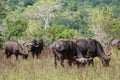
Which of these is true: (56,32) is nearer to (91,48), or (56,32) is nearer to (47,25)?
(47,25)

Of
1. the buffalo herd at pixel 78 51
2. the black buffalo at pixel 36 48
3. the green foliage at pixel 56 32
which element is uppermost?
the buffalo herd at pixel 78 51

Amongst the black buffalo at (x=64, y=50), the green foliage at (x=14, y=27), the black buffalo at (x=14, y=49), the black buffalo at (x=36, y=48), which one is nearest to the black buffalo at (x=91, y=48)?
the black buffalo at (x=64, y=50)

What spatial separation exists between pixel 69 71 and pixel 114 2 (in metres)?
163

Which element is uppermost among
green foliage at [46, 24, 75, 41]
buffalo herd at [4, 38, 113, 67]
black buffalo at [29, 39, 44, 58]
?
buffalo herd at [4, 38, 113, 67]

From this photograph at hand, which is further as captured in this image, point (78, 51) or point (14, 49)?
point (14, 49)

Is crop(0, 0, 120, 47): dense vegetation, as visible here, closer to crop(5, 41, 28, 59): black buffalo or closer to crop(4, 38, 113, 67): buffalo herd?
crop(5, 41, 28, 59): black buffalo

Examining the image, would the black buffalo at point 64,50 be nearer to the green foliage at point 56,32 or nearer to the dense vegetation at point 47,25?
the dense vegetation at point 47,25

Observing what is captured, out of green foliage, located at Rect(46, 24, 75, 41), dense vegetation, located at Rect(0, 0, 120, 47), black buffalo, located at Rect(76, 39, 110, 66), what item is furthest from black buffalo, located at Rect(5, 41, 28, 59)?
green foliage, located at Rect(46, 24, 75, 41)

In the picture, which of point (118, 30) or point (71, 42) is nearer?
point (71, 42)

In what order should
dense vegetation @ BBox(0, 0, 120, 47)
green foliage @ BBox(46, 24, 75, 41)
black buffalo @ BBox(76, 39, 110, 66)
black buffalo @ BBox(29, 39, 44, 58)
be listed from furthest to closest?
dense vegetation @ BBox(0, 0, 120, 47) < green foliage @ BBox(46, 24, 75, 41) < black buffalo @ BBox(29, 39, 44, 58) < black buffalo @ BBox(76, 39, 110, 66)

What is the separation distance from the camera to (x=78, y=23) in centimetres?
10950

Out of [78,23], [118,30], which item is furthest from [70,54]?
[78,23]

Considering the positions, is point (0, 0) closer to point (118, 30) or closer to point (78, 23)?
point (118, 30)

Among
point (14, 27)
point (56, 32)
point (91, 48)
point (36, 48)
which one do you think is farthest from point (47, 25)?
point (91, 48)
